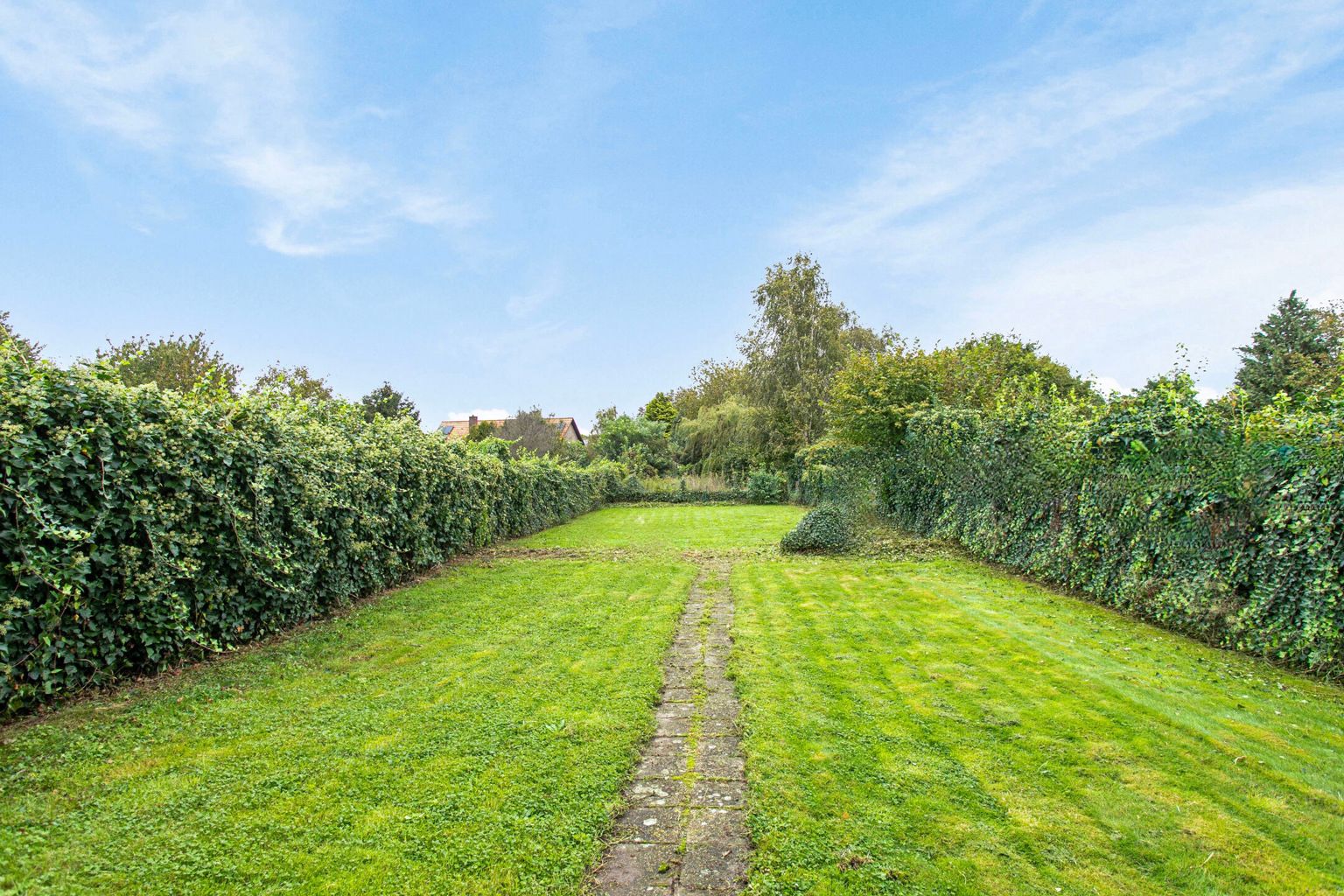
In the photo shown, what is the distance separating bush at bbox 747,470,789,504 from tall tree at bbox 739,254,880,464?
1736 mm

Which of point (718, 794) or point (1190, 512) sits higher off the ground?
point (1190, 512)

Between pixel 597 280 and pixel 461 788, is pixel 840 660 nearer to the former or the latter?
pixel 461 788

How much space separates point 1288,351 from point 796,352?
70.1ft

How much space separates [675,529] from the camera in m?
16.7

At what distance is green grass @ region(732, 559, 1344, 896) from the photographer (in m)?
2.28

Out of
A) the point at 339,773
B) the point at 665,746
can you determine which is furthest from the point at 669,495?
the point at 339,773

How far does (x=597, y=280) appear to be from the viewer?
18.5m

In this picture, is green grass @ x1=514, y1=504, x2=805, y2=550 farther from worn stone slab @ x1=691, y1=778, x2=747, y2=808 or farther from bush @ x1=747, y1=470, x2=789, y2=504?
worn stone slab @ x1=691, y1=778, x2=747, y2=808

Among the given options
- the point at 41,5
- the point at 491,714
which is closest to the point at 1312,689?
the point at 491,714

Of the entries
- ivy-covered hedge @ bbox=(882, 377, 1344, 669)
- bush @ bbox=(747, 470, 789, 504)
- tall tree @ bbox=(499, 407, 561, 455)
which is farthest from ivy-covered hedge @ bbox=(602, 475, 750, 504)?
ivy-covered hedge @ bbox=(882, 377, 1344, 669)

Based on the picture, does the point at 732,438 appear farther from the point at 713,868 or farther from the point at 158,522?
the point at 713,868

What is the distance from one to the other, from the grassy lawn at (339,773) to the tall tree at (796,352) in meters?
25.5

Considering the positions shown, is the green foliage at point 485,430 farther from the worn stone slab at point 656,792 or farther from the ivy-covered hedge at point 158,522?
the worn stone slab at point 656,792

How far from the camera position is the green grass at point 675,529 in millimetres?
13180
